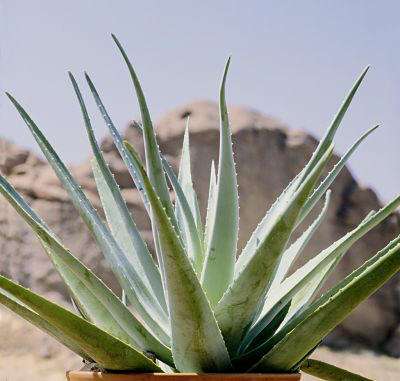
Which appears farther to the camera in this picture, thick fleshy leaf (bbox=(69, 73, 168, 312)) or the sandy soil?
the sandy soil

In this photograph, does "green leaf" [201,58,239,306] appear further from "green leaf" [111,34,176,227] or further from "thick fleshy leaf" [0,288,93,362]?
"thick fleshy leaf" [0,288,93,362]

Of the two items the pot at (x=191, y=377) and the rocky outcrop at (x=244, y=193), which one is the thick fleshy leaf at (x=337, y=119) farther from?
the rocky outcrop at (x=244, y=193)

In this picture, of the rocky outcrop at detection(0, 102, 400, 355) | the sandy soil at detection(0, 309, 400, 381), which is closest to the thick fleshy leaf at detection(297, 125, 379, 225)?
the sandy soil at detection(0, 309, 400, 381)

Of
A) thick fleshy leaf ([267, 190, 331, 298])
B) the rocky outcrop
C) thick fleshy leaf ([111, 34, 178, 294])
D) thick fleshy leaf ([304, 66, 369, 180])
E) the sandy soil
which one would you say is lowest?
thick fleshy leaf ([267, 190, 331, 298])

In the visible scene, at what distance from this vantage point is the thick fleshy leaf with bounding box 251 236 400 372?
769 mm

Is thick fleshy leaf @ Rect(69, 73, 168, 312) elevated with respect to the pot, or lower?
elevated

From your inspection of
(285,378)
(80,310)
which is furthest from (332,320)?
(80,310)

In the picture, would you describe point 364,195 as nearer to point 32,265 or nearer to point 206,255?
point 32,265

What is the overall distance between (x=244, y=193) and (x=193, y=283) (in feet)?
17.2

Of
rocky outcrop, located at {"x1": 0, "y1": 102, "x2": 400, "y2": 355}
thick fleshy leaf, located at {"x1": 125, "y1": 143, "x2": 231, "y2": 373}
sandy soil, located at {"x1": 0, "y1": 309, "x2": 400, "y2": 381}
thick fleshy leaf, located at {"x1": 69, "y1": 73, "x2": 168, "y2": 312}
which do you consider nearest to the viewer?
thick fleshy leaf, located at {"x1": 125, "y1": 143, "x2": 231, "y2": 373}

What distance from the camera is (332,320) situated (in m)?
0.79

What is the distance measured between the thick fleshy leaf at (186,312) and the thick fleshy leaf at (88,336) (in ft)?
0.14

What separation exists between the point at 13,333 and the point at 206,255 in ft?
A: 15.2

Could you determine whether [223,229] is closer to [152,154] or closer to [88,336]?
[152,154]
